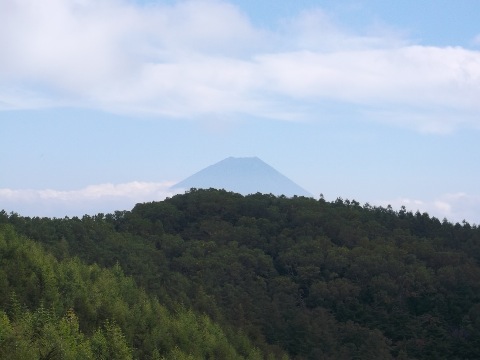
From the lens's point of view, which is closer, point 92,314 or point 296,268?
point 92,314

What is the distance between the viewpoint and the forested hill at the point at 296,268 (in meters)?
71.1

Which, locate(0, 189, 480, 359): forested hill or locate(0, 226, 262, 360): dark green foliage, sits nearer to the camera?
locate(0, 226, 262, 360): dark green foliage

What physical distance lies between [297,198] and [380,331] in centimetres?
3211

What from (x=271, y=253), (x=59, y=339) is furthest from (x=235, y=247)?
(x=59, y=339)

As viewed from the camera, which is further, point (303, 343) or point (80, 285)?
point (303, 343)

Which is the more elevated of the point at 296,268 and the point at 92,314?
the point at 296,268

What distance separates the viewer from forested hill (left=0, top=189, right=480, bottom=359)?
71062 millimetres

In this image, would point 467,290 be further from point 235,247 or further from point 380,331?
point 235,247

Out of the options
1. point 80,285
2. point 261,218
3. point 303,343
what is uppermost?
point 261,218

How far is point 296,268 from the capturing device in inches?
3356

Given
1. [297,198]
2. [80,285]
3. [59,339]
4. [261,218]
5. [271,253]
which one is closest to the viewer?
[59,339]

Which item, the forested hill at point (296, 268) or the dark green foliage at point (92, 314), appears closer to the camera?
the dark green foliage at point (92, 314)

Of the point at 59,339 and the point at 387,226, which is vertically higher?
the point at 387,226

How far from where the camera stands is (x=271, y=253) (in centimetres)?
8975
